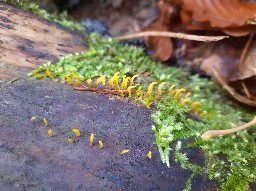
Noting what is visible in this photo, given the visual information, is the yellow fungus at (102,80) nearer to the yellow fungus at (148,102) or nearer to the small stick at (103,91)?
the small stick at (103,91)

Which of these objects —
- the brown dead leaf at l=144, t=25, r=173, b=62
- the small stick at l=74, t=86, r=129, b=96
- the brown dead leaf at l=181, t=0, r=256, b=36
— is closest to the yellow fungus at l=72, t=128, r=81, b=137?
the small stick at l=74, t=86, r=129, b=96

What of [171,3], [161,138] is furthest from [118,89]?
[171,3]

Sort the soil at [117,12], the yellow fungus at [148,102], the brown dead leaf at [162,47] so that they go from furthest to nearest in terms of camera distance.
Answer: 1. the soil at [117,12]
2. the brown dead leaf at [162,47]
3. the yellow fungus at [148,102]

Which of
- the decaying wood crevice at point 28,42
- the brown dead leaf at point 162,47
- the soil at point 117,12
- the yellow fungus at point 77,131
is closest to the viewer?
the yellow fungus at point 77,131

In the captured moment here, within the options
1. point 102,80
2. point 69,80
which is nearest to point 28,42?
point 69,80

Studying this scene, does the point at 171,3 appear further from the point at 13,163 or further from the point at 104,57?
the point at 13,163

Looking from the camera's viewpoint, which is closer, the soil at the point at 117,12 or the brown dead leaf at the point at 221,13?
the brown dead leaf at the point at 221,13

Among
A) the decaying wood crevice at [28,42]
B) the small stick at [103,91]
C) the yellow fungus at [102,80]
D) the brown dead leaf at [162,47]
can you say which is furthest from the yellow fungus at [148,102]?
the brown dead leaf at [162,47]
